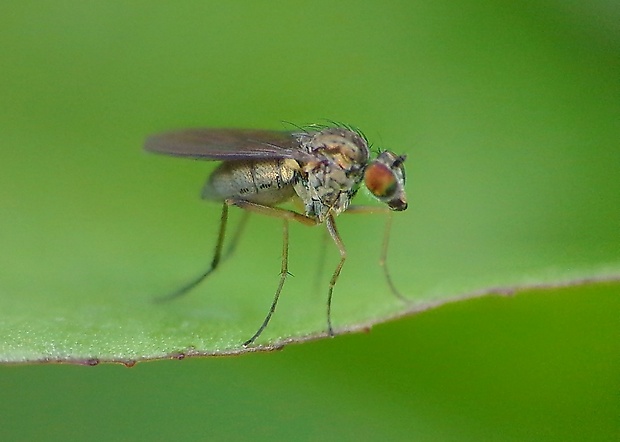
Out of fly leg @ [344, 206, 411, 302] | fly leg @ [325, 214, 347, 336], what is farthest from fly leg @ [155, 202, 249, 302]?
fly leg @ [344, 206, 411, 302]

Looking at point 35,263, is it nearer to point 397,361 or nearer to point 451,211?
point 397,361

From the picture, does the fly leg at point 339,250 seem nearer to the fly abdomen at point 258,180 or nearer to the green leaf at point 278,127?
the green leaf at point 278,127

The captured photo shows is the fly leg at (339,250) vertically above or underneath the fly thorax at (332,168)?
underneath

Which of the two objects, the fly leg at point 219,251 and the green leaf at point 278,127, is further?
the fly leg at point 219,251

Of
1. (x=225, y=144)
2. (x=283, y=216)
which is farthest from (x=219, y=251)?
(x=225, y=144)

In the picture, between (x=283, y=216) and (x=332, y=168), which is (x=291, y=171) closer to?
(x=332, y=168)

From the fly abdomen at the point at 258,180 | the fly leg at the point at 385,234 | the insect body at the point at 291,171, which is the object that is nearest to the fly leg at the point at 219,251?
the insect body at the point at 291,171
